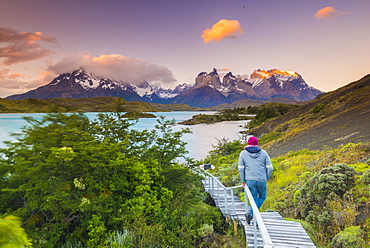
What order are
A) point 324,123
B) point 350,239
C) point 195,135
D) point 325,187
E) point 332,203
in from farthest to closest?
point 195,135 < point 324,123 < point 325,187 < point 332,203 < point 350,239

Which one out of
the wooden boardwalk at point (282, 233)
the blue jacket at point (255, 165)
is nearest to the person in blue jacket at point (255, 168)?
the blue jacket at point (255, 165)

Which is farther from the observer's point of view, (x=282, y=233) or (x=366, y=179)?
(x=366, y=179)

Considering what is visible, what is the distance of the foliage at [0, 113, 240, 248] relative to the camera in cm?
516

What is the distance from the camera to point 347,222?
18.3ft

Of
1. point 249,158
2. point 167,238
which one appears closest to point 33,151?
point 167,238

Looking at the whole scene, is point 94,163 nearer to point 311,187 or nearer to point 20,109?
point 311,187

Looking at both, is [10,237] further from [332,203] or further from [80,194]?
[332,203]

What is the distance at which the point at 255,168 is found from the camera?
524 cm

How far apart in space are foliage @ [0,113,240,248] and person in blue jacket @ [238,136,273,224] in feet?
7.34

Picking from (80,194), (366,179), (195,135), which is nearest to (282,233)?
(366,179)

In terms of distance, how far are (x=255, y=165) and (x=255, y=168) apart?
7 centimetres

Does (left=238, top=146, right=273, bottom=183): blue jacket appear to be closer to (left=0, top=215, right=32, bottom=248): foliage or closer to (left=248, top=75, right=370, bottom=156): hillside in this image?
(left=0, top=215, right=32, bottom=248): foliage

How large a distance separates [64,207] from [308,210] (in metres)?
6.55

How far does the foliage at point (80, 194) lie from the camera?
16.9 ft
